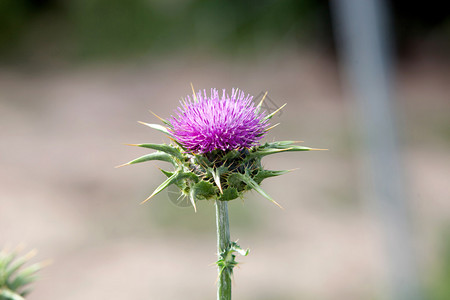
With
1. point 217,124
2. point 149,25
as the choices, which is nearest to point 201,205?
point 217,124

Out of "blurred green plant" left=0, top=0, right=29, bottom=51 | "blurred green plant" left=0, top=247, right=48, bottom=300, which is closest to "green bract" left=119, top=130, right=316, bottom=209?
"blurred green plant" left=0, top=247, right=48, bottom=300

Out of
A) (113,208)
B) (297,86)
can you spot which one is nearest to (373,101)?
(113,208)

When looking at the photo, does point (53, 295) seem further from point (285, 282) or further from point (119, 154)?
point (119, 154)

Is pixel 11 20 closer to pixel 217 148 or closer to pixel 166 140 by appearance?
pixel 166 140

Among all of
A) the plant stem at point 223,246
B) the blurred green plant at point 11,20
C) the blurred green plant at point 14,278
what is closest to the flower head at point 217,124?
the plant stem at point 223,246

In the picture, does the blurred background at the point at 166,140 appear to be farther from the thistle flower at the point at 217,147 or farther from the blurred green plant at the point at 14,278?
the thistle flower at the point at 217,147

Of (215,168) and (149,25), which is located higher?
(149,25)

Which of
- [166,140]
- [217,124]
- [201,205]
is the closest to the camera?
[217,124]
